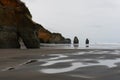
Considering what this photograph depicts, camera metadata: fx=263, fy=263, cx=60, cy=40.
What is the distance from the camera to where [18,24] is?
115ft

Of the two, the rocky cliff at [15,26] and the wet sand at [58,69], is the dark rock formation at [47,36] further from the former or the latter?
the wet sand at [58,69]

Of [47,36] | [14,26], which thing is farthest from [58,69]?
[47,36]

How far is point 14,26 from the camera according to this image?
3428 centimetres

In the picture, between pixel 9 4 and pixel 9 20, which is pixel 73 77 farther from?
pixel 9 4

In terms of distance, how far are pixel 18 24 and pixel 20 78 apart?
89.4 feet

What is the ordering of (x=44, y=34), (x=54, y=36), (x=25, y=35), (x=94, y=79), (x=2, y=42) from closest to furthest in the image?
1. (x=94, y=79)
2. (x=2, y=42)
3. (x=25, y=35)
4. (x=44, y=34)
5. (x=54, y=36)

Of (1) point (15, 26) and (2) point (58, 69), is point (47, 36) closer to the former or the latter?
(1) point (15, 26)

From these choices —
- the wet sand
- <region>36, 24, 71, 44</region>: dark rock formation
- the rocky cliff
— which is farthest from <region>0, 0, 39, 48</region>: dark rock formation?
<region>36, 24, 71, 44</region>: dark rock formation

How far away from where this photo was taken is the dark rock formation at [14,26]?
108 feet

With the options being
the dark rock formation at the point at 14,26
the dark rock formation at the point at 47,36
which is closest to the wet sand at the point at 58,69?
the dark rock formation at the point at 14,26

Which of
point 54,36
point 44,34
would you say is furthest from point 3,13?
point 54,36

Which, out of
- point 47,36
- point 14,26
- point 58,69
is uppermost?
point 47,36

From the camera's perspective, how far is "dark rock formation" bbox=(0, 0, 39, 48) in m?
32.8

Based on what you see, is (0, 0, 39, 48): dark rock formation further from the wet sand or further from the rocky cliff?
the wet sand
